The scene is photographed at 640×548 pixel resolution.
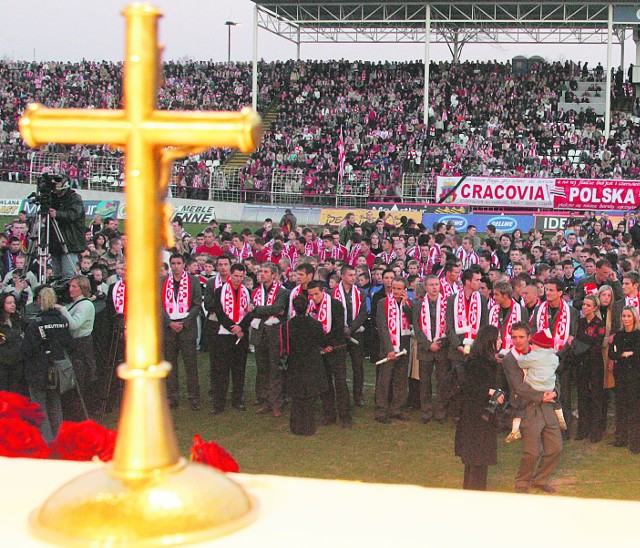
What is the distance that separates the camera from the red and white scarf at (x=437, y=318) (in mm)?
9844

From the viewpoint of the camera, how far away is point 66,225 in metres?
10.4

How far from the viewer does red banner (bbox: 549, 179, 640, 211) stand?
29.0 m

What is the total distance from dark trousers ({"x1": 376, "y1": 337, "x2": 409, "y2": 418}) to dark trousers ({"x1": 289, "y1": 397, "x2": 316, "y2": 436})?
94 cm

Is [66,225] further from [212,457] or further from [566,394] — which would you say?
[212,457]

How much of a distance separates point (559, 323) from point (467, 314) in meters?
0.96

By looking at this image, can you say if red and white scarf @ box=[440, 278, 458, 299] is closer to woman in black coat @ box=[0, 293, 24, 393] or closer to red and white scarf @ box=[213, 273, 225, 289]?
red and white scarf @ box=[213, 273, 225, 289]

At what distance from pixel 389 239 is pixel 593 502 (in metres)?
14.7

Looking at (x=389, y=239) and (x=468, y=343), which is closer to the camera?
(x=468, y=343)

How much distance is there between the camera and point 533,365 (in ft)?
23.9

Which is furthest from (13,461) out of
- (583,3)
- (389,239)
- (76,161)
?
(583,3)

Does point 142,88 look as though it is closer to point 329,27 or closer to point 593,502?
point 593,502

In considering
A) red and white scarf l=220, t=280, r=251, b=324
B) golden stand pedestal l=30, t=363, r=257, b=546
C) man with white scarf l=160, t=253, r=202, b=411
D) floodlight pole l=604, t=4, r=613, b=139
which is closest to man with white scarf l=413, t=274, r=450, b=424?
red and white scarf l=220, t=280, r=251, b=324

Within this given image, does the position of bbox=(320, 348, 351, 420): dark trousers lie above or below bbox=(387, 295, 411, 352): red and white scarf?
below

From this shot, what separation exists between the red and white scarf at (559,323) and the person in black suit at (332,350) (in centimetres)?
211
